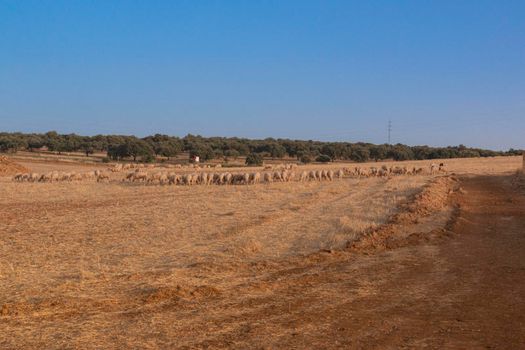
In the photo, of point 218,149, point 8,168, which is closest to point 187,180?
point 8,168

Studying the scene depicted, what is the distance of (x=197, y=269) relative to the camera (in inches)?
423

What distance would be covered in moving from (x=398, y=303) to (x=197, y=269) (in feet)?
13.2

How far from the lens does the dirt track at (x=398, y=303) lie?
6758 millimetres

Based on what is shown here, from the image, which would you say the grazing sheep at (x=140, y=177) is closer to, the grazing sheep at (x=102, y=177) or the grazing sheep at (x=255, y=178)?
the grazing sheep at (x=102, y=177)

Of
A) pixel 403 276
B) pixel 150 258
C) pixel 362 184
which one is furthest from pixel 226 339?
pixel 362 184

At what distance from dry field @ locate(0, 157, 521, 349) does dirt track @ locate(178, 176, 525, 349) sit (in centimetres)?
4

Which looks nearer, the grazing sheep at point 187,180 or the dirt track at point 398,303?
the dirt track at point 398,303

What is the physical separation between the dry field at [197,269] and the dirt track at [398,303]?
0.14 ft

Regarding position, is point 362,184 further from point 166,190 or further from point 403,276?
point 403,276

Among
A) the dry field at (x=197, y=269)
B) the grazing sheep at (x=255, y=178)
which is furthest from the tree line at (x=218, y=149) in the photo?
the dry field at (x=197, y=269)

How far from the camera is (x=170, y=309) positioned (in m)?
8.05

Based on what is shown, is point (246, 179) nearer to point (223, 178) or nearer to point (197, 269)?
point (223, 178)

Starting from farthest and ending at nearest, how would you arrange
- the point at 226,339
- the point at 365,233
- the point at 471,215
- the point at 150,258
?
the point at 471,215 → the point at 365,233 → the point at 150,258 → the point at 226,339

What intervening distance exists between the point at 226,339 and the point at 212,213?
43.1 ft
